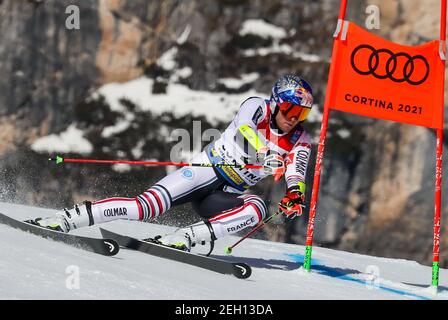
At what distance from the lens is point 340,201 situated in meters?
16.0

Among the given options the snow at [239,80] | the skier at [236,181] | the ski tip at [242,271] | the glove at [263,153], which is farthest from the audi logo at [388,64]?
the snow at [239,80]

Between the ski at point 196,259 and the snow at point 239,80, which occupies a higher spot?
the snow at point 239,80

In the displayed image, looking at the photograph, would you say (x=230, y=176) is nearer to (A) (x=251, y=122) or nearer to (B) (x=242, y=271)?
(A) (x=251, y=122)

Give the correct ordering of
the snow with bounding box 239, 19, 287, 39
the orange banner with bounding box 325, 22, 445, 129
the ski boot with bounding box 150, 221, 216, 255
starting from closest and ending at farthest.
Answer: the ski boot with bounding box 150, 221, 216, 255 < the orange banner with bounding box 325, 22, 445, 129 < the snow with bounding box 239, 19, 287, 39

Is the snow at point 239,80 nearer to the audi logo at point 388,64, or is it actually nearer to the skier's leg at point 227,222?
the audi logo at point 388,64

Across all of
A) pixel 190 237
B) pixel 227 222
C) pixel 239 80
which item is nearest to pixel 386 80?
pixel 227 222

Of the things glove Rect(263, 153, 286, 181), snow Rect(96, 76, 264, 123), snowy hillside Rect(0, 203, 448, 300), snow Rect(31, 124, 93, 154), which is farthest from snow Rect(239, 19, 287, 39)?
glove Rect(263, 153, 286, 181)

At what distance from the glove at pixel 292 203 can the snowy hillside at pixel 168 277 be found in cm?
50

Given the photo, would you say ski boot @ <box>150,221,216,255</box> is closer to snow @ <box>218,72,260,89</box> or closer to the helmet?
the helmet

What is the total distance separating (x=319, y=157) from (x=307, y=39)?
35.2ft

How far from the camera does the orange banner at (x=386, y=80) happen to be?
6215mm

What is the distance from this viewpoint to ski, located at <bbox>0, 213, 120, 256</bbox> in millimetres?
5188

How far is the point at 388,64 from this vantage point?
20.5 feet

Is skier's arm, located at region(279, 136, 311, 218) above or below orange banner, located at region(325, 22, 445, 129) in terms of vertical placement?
below
